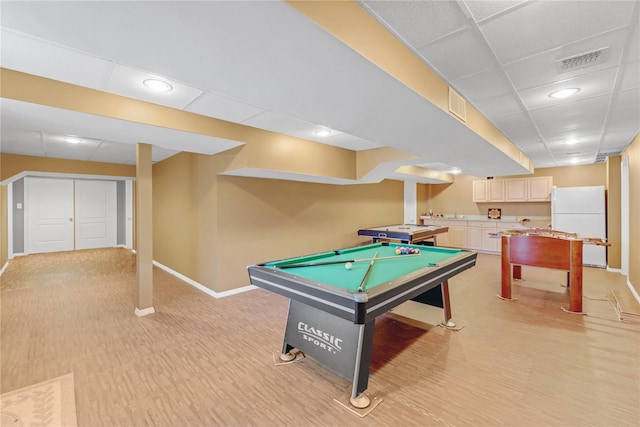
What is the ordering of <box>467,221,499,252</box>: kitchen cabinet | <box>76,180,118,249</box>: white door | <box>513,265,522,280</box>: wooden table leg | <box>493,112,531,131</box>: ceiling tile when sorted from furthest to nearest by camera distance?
<box>76,180,118,249</box>: white door < <box>467,221,499,252</box>: kitchen cabinet < <box>513,265,522,280</box>: wooden table leg < <box>493,112,531,131</box>: ceiling tile

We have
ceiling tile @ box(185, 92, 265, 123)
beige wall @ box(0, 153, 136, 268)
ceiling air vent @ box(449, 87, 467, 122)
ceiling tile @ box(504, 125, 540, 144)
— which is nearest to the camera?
ceiling air vent @ box(449, 87, 467, 122)

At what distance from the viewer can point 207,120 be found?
10.6ft

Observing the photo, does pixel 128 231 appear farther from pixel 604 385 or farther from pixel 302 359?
pixel 604 385

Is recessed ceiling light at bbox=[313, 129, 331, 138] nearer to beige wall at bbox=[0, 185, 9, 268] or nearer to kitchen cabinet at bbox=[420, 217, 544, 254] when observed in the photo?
kitchen cabinet at bbox=[420, 217, 544, 254]

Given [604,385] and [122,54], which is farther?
[604,385]

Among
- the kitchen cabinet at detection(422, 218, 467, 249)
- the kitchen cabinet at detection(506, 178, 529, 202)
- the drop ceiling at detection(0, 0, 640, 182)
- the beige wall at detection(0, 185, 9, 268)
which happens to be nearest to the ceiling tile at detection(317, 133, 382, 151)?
the drop ceiling at detection(0, 0, 640, 182)

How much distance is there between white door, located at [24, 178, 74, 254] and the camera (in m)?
7.54

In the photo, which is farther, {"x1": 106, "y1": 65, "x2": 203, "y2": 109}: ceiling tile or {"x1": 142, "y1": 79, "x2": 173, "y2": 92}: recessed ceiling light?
{"x1": 142, "y1": 79, "x2": 173, "y2": 92}: recessed ceiling light

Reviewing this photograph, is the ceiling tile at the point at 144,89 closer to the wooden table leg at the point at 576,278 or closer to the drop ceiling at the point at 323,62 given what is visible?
the drop ceiling at the point at 323,62

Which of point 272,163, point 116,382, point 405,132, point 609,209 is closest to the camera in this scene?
point 116,382

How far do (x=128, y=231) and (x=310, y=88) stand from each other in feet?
30.8

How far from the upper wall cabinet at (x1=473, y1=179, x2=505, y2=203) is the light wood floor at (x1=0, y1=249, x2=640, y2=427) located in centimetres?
415

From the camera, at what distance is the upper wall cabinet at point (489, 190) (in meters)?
7.65

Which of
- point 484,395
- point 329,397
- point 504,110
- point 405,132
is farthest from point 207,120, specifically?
point 484,395
